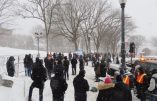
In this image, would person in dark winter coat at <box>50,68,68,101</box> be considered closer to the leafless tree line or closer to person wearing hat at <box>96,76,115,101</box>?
person wearing hat at <box>96,76,115,101</box>

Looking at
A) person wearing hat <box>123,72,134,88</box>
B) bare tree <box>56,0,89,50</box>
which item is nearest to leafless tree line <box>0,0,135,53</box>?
bare tree <box>56,0,89,50</box>

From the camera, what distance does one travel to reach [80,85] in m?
12.4

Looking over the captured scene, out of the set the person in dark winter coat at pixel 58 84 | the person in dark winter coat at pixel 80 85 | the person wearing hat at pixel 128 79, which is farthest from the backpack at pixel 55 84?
the person wearing hat at pixel 128 79

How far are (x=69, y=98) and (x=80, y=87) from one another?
5.78 meters

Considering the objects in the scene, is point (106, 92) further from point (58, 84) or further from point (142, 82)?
point (142, 82)

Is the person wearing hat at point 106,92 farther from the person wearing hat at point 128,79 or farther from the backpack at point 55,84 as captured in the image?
the person wearing hat at point 128,79

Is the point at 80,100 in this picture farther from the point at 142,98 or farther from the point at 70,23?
the point at 70,23

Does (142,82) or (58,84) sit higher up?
(58,84)

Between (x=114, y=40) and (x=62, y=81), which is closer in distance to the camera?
(x=62, y=81)

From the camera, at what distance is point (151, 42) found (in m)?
188

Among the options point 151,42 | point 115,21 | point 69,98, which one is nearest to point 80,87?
point 69,98

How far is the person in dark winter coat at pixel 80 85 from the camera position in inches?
484

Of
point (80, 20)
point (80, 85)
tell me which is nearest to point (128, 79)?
point (80, 85)

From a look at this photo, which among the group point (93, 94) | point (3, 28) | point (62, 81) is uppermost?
point (3, 28)
